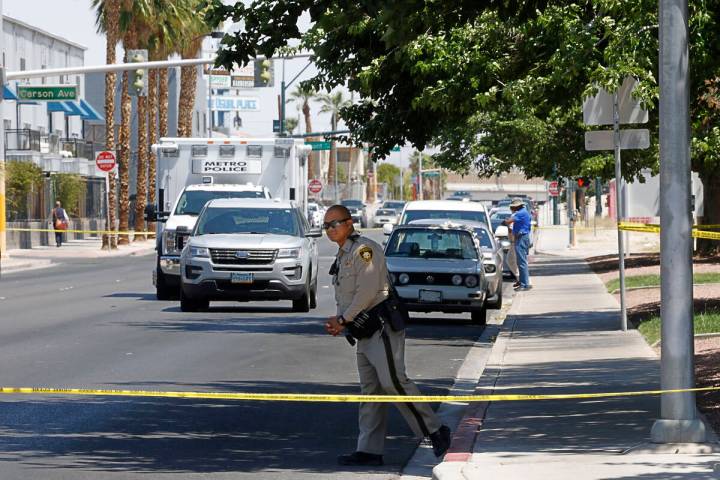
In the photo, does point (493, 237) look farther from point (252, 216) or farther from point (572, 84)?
point (572, 84)

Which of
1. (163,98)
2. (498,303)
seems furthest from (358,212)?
(498,303)

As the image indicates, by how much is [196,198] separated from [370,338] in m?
18.8

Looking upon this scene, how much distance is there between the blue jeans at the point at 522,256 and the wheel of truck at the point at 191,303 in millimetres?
8969

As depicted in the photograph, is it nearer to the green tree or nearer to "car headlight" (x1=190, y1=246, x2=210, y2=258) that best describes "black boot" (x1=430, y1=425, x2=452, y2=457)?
"car headlight" (x1=190, y1=246, x2=210, y2=258)

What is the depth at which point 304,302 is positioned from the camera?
2558 cm

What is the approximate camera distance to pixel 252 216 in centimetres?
2592

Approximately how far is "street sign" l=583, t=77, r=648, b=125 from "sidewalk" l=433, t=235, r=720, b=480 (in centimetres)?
285

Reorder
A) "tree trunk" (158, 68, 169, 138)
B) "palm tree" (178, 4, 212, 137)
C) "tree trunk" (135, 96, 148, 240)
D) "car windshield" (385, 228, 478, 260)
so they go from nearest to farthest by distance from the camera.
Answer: "car windshield" (385, 228, 478, 260) → "tree trunk" (135, 96, 148, 240) → "palm tree" (178, 4, 212, 137) → "tree trunk" (158, 68, 169, 138)

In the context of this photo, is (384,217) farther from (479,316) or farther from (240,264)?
(479,316)

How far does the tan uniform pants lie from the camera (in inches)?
406

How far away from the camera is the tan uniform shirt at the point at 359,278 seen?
1025 cm

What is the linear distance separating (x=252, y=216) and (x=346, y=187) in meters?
143

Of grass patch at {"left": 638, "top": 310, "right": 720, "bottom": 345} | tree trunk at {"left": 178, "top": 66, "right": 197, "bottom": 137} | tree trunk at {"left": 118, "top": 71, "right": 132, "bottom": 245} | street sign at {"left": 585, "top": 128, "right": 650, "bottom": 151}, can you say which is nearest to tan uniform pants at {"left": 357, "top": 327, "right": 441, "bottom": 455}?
grass patch at {"left": 638, "top": 310, "right": 720, "bottom": 345}

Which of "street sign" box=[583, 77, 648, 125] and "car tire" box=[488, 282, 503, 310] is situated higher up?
"street sign" box=[583, 77, 648, 125]
